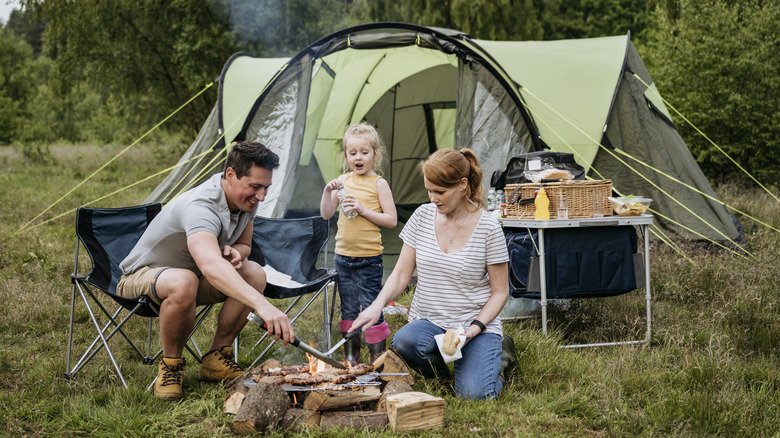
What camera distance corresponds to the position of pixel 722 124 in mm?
8414

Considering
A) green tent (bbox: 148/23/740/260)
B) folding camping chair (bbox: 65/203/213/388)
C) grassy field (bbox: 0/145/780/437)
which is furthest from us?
green tent (bbox: 148/23/740/260)

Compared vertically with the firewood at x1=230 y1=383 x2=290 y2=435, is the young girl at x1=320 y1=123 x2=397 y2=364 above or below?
Answer: above

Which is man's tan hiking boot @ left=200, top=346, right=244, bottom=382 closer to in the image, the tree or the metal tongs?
the metal tongs

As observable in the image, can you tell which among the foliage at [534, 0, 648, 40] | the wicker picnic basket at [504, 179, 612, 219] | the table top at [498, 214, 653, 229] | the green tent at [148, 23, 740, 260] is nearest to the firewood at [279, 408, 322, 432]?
the table top at [498, 214, 653, 229]

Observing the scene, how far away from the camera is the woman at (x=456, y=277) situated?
2.54m

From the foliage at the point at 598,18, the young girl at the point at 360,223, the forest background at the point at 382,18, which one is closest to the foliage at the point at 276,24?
the forest background at the point at 382,18

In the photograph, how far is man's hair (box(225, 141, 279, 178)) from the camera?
259 centimetres

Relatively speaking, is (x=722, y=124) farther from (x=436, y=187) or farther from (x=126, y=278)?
(x=126, y=278)

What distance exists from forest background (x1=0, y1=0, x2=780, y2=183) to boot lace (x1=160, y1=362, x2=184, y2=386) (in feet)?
13.5

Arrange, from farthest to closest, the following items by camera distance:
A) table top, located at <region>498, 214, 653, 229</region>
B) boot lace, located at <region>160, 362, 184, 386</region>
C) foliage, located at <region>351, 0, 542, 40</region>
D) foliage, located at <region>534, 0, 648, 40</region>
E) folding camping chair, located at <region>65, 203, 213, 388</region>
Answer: foliage, located at <region>534, 0, 648, 40</region>, foliage, located at <region>351, 0, 542, 40</region>, table top, located at <region>498, 214, 653, 229</region>, folding camping chair, located at <region>65, 203, 213, 388</region>, boot lace, located at <region>160, 362, 184, 386</region>

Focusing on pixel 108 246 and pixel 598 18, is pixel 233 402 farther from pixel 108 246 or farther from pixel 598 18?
pixel 598 18

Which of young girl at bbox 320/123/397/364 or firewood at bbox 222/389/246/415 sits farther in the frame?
young girl at bbox 320/123/397/364

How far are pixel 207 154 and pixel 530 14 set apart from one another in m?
11.0

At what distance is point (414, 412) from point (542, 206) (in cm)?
144
